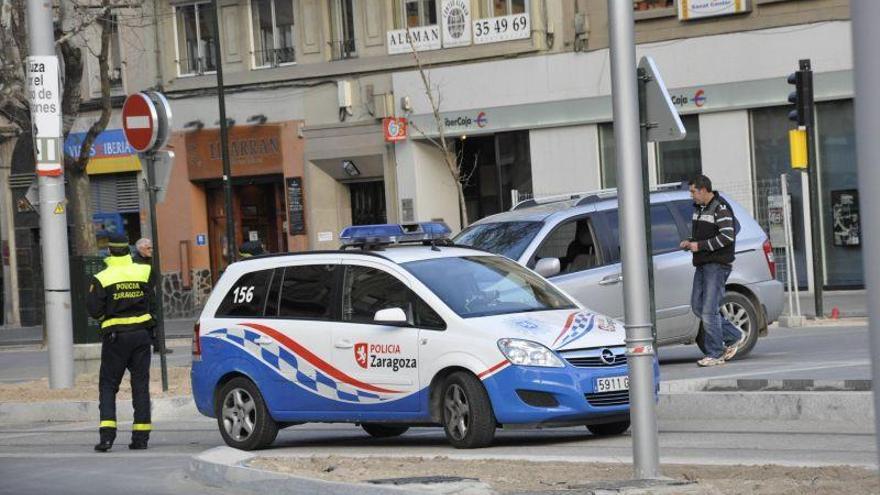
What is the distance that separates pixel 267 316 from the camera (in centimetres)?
1292

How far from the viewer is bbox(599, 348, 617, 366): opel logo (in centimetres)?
1150

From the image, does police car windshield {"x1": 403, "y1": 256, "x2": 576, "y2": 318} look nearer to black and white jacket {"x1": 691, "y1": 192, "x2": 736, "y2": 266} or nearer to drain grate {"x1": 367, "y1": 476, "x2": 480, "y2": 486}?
drain grate {"x1": 367, "y1": 476, "x2": 480, "y2": 486}

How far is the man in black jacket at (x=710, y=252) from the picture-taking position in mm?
15477

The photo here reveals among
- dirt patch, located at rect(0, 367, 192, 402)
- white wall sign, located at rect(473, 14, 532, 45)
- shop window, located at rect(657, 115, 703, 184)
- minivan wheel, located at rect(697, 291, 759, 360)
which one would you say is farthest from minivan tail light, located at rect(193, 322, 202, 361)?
white wall sign, located at rect(473, 14, 532, 45)

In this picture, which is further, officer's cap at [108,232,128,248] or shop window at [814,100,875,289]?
shop window at [814,100,875,289]

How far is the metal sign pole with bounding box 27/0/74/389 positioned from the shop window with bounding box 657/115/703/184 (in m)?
15.0

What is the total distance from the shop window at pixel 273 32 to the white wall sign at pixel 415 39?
9.22 ft

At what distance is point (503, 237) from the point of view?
16.5m

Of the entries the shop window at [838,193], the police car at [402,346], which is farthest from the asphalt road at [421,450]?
the shop window at [838,193]

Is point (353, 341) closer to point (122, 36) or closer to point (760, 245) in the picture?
point (760, 245)

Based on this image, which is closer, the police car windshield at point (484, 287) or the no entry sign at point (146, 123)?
the police car windshield at point (484, 287)

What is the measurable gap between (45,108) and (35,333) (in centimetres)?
1953

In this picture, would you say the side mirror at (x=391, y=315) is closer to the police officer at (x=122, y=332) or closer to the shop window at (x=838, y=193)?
the police officer at (x=122, y=332)

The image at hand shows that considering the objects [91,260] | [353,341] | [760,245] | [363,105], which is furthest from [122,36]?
[353,341]
